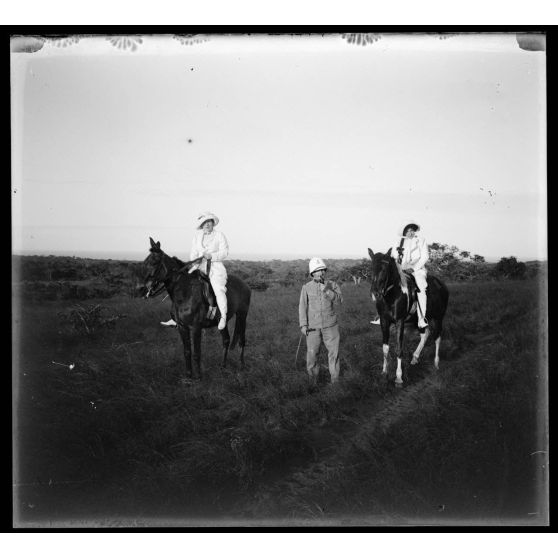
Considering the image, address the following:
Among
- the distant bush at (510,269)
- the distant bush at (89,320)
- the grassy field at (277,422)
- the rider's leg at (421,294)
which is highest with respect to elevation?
the distant bush at (510,269)

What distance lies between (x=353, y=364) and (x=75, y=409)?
9.74 ft

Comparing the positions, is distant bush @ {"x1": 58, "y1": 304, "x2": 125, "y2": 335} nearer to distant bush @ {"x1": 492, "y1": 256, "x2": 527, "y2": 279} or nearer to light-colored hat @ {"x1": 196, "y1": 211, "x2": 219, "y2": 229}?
light-colored hat @ {"x1": 196, "y1": 211, "x2": 219, "y2": 229}

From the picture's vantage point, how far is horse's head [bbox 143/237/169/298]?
16.2 ft

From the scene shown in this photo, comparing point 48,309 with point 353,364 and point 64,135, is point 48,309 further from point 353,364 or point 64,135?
point 353,364

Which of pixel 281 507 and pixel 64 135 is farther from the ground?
pixel 64 135

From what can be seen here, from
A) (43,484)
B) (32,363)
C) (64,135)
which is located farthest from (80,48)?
(43,484)

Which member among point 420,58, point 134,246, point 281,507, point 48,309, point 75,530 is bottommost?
point 75,530

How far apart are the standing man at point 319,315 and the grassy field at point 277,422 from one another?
0.43 ft

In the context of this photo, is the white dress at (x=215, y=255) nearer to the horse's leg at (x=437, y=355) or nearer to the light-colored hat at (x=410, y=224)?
the light-colored hat at (x=410, y=224)

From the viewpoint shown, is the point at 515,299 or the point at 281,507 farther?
the point at 515,299

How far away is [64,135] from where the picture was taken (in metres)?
5.01

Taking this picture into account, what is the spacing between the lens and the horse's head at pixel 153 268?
4.93 m

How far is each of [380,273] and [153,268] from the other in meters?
2.38

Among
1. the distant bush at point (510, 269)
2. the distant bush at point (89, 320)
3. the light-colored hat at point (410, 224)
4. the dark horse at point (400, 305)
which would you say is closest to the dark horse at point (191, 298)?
the distant bush at point (89, 320)
